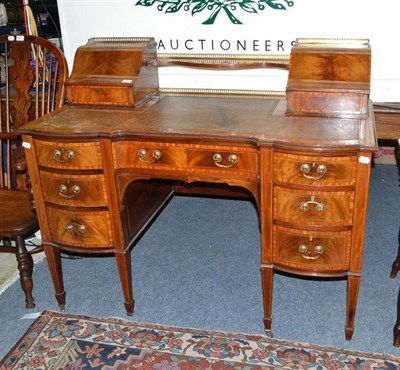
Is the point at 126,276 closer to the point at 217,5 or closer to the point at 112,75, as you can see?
the point at 112,75

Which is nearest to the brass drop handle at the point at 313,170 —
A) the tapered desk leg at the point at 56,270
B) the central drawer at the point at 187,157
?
the central drawer at the point at 187,157

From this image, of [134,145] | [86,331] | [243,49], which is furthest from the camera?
[243,49]

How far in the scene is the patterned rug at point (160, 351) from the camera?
7.19 feet

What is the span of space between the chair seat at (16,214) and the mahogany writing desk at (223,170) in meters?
0.10

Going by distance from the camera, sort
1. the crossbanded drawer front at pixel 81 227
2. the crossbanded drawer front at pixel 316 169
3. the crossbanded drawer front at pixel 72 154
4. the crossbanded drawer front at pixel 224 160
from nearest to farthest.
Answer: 1. the crossbanded drawer front at pixel 316 169
2. the crossbanded drawer front at pixel 224 160
3. the crossbanded drawer front at pixel 72 154
4. the crossbanded drawer front at pixel 81 227

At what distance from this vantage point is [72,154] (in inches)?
85.3

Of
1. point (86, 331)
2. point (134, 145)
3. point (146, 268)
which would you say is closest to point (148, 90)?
point (134, 145)

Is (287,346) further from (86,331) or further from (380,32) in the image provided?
(380,32)

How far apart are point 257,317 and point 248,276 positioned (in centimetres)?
33

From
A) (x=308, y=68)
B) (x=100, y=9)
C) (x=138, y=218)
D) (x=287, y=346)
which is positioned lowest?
(x=287, y=346)

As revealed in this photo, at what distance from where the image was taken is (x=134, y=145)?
2.15 metres

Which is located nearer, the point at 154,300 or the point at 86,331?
the point at 86,331

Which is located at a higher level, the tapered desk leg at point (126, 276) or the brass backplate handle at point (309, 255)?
the brass backplate handle at point (309, 255)

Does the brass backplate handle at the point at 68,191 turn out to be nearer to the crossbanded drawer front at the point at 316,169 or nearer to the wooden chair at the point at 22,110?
the wooden chair at the point at 22,110
